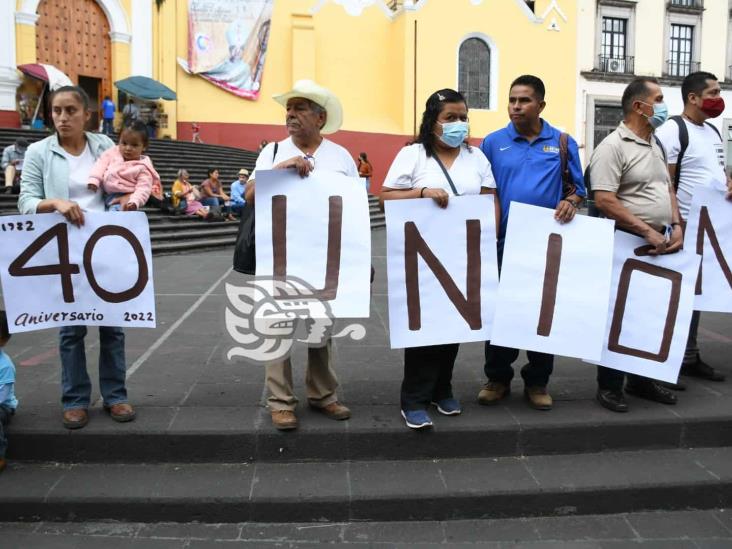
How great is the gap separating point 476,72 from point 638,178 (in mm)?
22696

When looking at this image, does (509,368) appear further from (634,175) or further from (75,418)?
(75,418)

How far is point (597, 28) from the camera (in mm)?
27641

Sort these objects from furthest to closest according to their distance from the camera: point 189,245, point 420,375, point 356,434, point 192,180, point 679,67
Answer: point 679,67, point 192,180, point 189,245, point 420,375, point 356,434

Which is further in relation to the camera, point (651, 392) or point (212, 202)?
point (212, 202)

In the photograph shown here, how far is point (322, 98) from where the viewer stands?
348 cm

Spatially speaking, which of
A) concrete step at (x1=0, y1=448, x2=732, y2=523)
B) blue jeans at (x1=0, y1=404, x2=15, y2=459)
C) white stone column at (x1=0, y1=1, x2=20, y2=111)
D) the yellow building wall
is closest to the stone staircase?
the yellow building wall

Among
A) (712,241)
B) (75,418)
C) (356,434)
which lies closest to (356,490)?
(356,434)

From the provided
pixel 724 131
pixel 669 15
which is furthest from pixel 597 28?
pixel 724 131

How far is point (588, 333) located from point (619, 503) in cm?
89

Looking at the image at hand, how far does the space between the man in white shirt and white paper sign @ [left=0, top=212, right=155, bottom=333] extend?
2.34 feet

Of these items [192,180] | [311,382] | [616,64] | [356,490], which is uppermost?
[616,64]

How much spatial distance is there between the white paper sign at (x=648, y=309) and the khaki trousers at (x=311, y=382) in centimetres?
155

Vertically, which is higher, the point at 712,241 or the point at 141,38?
the point at 141,38

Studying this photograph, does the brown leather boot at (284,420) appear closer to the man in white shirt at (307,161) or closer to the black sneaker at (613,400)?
the man in white shirt at (307,161)
